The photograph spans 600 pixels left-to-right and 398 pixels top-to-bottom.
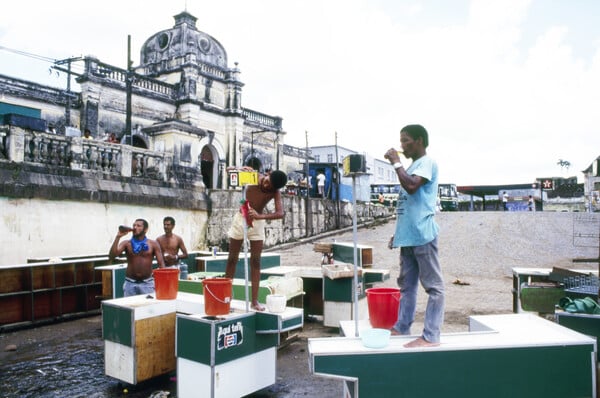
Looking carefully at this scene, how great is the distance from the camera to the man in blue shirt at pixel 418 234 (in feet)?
11.6

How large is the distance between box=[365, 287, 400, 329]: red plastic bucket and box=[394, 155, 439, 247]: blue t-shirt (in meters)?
0.44

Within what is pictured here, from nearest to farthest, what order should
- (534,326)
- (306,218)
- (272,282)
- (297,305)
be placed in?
(534,326) → (272,282) → (297,305) → (306,218)

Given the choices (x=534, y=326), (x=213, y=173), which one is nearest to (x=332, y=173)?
(x=213, y=173)

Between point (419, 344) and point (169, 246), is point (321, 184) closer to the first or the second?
point (169, 246)

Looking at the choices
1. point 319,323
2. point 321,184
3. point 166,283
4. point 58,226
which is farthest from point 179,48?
point 166,283

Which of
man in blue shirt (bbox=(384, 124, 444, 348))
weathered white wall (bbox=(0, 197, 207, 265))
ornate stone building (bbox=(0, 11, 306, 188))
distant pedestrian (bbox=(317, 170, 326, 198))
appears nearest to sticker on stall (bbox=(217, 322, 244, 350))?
man in blue shirt (bbox=(384, 124, 444, 348))

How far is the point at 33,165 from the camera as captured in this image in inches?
396

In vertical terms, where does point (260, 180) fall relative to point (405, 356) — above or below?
above

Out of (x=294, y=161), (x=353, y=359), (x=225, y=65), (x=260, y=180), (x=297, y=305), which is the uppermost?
(x=225, y=65)

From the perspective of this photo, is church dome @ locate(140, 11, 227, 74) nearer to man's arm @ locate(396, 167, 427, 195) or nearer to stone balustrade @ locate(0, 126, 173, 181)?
stone balustrade @ locate(0, 126, 173, 181)

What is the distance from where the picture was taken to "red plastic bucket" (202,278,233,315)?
4.40m

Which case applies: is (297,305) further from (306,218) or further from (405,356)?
(306,218)

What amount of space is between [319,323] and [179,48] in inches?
787

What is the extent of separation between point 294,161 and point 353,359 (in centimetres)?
2905
